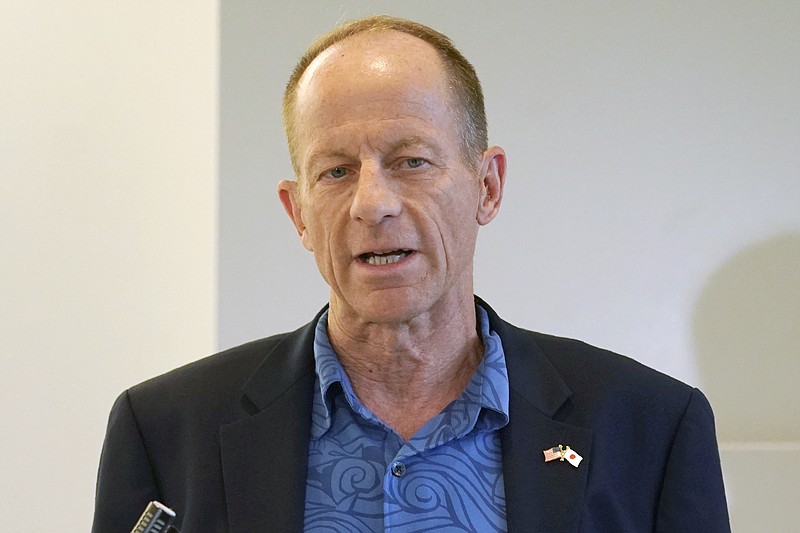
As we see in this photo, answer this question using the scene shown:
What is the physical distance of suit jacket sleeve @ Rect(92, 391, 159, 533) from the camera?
1.45 meters

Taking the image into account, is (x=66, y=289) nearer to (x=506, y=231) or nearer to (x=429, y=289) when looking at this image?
(x=506, y=231)

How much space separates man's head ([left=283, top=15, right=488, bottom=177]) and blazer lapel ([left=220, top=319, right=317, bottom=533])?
28 cm

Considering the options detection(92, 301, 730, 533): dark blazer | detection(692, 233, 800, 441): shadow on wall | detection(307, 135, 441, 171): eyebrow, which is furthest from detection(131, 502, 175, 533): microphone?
detection(692, 233, 800, 441): shadow on wall

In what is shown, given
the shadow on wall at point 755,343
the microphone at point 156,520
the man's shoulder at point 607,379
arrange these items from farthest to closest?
the shadow on wall at point 755,343
the man's shoulder at point 607,379
the microphone at point 156,520

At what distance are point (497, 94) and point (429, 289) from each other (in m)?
1.18

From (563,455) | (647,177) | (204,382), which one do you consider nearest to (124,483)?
(204,382)

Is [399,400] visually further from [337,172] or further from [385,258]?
[337,172]

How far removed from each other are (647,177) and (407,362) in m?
1.22

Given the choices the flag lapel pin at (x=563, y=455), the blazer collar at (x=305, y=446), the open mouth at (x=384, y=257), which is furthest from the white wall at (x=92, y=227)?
the flag lapel pin at (x=563, y=455)

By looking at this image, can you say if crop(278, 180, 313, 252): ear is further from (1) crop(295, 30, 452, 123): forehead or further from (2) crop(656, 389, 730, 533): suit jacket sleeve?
(2) crop(656, 389, 730, 533): suit jacket sleeve

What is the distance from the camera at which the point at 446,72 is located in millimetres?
1516

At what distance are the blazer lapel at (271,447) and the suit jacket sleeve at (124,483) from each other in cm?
12

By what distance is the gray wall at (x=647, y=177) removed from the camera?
250cm

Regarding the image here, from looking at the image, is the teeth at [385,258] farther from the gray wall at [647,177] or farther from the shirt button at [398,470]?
the gray wall at [647,177]
